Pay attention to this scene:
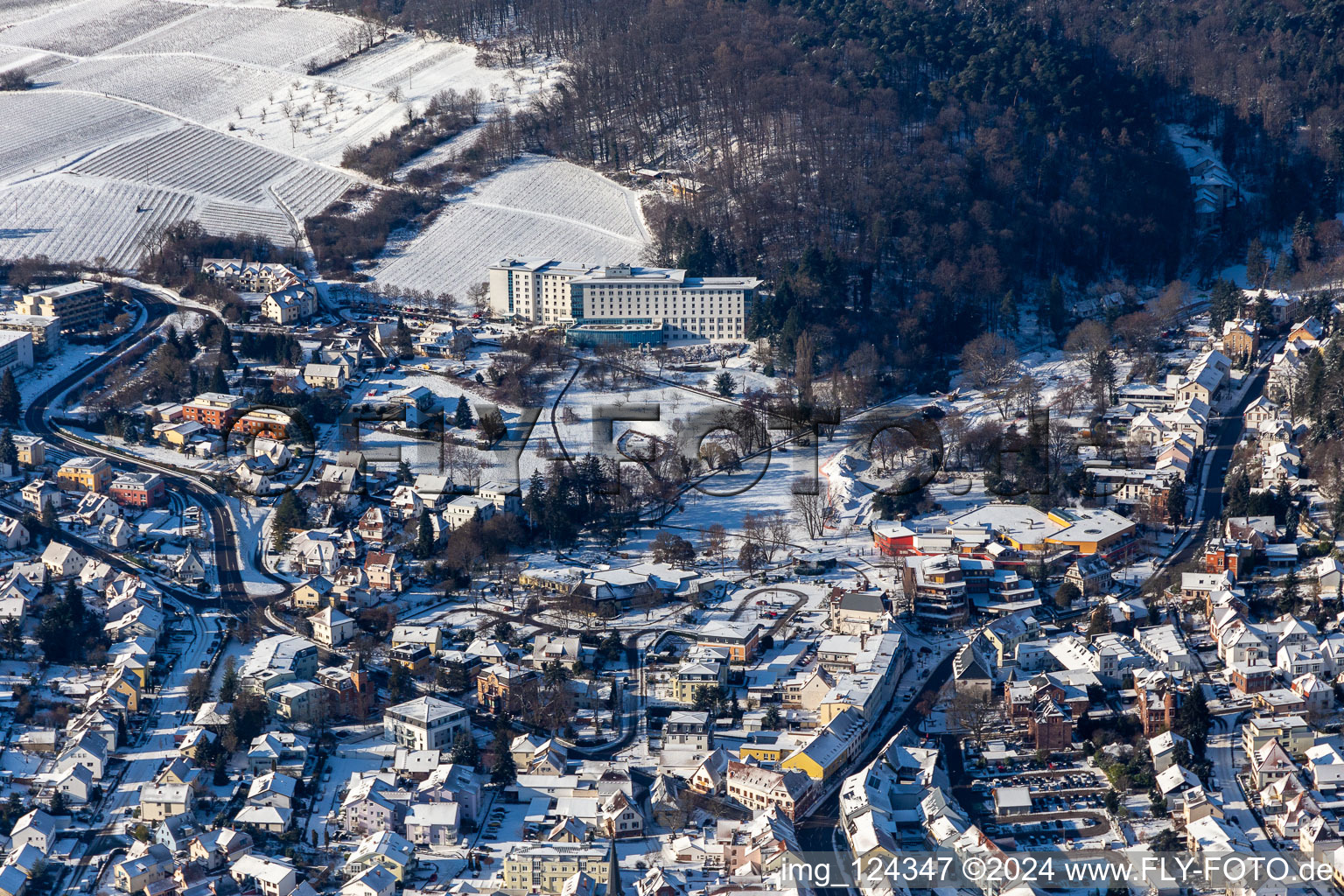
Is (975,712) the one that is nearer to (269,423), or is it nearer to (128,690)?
(128,690)

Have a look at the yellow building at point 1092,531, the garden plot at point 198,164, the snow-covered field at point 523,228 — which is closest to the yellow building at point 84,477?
the snow-covered field at point 523,228

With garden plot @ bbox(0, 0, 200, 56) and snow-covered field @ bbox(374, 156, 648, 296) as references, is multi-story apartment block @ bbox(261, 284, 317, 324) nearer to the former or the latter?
snow-covered field @ bbox(374, 156, 648, 296)

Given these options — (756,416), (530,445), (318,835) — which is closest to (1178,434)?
(756,416)

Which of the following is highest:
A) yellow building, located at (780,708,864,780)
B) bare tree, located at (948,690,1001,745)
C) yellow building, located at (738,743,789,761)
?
yellow building, located at (780,708,864,780)

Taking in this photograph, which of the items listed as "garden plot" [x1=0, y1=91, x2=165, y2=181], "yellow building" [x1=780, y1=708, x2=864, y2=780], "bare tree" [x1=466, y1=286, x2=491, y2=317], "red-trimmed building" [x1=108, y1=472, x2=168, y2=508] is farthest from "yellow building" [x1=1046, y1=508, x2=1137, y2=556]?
"garden plot" [x1=0, y1=91, x2=165, y2=181]

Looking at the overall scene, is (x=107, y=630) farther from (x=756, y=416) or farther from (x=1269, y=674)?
(x=1269, y=674)

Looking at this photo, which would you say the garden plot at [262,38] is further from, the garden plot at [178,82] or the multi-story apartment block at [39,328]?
the multi-story apartment block at [39,328]
